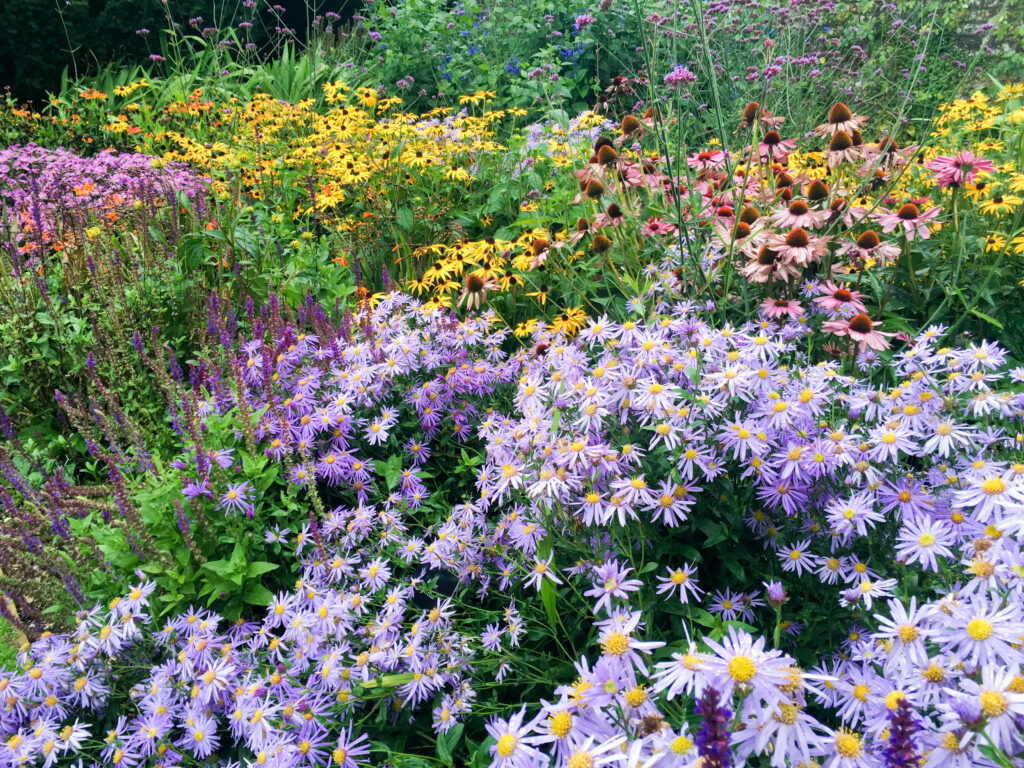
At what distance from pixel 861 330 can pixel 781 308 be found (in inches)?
8.8

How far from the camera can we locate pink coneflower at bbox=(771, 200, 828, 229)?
6.72ft

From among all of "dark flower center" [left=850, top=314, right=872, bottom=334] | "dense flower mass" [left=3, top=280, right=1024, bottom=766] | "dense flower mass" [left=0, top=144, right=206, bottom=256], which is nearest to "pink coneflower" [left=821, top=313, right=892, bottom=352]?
"dark flower center" [left=850, top=314, right=872, bottom=334]

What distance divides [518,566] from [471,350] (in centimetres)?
88

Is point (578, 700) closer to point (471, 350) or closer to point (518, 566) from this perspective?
point (518, 566)

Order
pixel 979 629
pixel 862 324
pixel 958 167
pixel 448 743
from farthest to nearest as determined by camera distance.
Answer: pixel 958 167
pixel 862 324
pixel 448 743
pixel 979 629

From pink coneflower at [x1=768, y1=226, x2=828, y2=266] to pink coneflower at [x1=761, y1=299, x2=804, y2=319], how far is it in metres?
0.11

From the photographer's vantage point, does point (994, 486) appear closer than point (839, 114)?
Yes

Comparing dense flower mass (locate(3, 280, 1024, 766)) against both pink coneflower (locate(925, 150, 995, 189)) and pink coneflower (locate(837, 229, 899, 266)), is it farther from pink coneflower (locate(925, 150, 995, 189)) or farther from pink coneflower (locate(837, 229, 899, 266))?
pink coneflower (locate(925, 150, 995, 189))

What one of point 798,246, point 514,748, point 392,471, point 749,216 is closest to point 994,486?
point 514,748

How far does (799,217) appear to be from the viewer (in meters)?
2.07

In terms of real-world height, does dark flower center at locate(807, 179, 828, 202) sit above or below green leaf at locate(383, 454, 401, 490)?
above

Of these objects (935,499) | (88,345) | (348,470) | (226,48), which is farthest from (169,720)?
(226,48)

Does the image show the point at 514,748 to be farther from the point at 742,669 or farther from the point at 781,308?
the point at 781,308

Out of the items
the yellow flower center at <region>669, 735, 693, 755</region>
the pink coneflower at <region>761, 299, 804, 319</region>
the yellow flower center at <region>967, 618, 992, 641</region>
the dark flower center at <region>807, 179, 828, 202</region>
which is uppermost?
the dark flower center at <region>807, 179, 828, 202</region>
